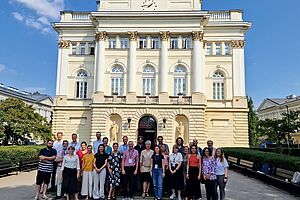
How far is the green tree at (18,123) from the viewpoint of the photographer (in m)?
29.1

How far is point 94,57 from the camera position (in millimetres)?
35312

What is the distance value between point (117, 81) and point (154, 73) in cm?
419

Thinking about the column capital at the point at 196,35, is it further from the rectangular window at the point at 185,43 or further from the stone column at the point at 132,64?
the stone column at the point at 132,64

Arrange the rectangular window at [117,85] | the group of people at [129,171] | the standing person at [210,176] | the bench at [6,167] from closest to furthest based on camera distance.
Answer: the standing person at [210,176] < the group of people at [129,171] < the bench at [6,167] < the rectangular window at [117,85]

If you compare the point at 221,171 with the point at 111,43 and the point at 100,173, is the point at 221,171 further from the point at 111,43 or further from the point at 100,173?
the point at 111,43

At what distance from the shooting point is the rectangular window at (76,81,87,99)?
35128 mm

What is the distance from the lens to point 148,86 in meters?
33.8

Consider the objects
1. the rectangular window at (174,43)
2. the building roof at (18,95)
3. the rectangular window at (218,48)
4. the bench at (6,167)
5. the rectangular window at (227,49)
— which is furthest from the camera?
the building roof at (18,95)

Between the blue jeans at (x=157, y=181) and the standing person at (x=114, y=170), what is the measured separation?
1.19 m

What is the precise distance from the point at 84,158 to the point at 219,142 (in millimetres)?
25398

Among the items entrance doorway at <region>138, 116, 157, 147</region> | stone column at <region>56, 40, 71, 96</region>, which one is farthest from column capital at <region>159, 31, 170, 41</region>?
stone column at <region>56, 40, 71, 96</region>

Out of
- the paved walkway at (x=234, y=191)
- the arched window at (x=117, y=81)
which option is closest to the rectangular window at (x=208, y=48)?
the arched window at (x=117, y=81)

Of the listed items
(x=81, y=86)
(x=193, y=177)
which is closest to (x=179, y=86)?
(x=81, y=86)

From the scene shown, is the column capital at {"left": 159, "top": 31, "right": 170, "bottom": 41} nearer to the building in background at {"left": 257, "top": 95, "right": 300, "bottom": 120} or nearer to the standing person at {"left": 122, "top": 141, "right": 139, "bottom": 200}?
the standing person at {"left": 122, "top": 141, "right": 139, "bottom": 200}
